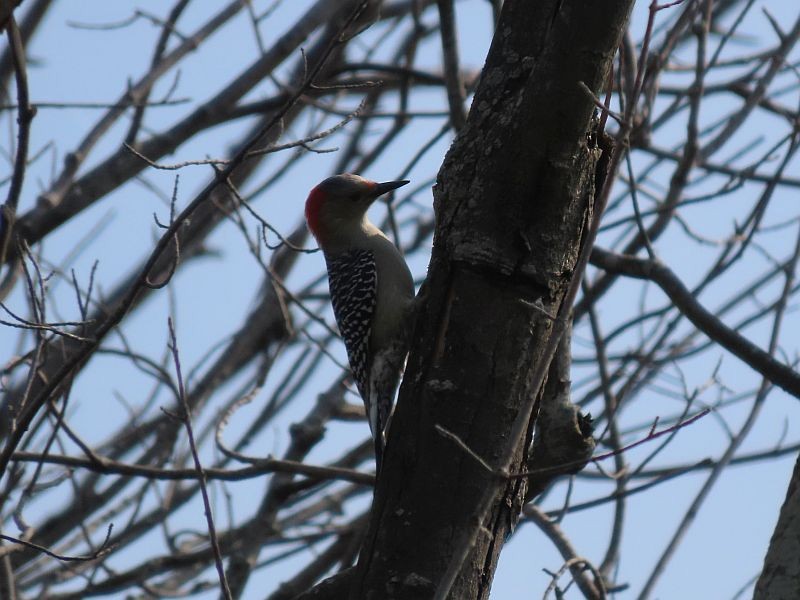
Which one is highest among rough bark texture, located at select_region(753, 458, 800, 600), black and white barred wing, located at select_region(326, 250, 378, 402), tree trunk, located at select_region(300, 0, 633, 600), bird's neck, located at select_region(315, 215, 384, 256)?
bird's neck, located at select_region(315, 215, 384, 256)

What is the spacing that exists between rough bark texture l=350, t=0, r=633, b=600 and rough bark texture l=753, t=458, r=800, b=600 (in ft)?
2.31

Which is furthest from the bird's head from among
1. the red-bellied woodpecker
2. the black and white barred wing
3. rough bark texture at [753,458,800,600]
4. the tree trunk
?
rough bark texture at [753,458,800,600]

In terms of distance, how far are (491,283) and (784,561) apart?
3.63ft

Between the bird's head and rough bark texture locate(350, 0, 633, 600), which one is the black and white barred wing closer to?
the bird's head

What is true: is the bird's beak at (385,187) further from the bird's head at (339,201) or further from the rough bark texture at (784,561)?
the rough bark texture at (784,561)

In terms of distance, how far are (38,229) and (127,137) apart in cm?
80

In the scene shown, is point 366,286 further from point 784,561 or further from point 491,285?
point 784,561

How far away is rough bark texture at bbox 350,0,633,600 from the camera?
2.96m

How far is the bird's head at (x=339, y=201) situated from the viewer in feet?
22.0

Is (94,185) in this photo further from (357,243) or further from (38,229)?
(357,243)

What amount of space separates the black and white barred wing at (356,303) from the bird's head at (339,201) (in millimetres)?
315

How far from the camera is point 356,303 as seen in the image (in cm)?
613

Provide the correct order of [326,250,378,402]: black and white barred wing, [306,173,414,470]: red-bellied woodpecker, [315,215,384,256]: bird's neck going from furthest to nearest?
[315,215,384,256]: bird's neck
[326,250,378,402]: black and white barred wing
[306,173,414,470]: red-bellied woodpecker

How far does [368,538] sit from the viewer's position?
302cm
